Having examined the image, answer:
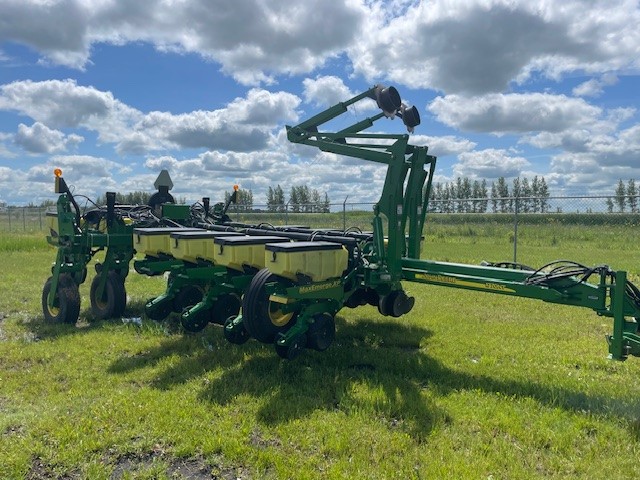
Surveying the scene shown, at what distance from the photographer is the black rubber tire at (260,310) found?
5195 mm

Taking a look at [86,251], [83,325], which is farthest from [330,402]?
[86,251]

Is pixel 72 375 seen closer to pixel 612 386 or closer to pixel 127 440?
pixel 127 440

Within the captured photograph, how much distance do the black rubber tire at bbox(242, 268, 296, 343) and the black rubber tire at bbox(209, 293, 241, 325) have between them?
1.22 metres

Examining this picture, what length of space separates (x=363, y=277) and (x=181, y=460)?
2.88 m

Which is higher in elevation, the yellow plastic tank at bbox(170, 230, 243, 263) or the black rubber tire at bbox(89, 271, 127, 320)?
the yellow plastic tank at bbox(170, 230, 243, 263)

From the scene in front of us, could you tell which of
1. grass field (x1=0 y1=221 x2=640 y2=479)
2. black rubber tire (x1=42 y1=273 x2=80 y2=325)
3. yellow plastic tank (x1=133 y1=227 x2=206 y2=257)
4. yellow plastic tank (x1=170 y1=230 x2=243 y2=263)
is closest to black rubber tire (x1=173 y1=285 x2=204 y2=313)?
grass field (x1=0 y1=221 x2=640 y2=479)

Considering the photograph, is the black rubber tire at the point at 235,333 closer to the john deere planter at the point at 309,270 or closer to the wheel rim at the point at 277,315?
the john deere planter at the point at 309,270

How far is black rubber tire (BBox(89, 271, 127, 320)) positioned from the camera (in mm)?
7809

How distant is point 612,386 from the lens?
4.80 metres

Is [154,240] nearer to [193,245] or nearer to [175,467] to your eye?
[193,245]

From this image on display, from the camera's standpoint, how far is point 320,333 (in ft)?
17.0

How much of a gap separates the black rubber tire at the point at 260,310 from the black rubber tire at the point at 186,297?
73.3 inches

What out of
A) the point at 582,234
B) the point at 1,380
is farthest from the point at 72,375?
the point at 582,234

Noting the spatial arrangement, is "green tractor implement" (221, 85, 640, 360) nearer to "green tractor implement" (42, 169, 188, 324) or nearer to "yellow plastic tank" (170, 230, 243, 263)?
"yellow plastic tank" (170, 230, 243, 263)
